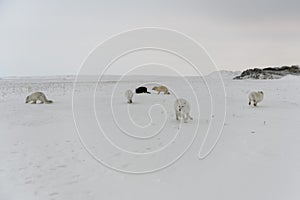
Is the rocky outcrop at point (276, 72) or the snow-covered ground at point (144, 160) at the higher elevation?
the rocky outcrop at point (276, 72)

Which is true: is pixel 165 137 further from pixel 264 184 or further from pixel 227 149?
pixel 264 184

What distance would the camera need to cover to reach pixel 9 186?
2.51m

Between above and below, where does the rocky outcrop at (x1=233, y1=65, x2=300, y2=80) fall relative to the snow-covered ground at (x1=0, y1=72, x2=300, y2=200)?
above

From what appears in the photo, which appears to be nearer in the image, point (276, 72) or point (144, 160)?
point (144, 160)

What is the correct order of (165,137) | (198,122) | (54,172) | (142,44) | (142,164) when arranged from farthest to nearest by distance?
1. (198,122)
2. (165,137)
3. (142,44)
4. (142,164)
5. (54,172)

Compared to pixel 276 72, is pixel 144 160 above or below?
below

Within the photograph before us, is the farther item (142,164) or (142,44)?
(142,44)

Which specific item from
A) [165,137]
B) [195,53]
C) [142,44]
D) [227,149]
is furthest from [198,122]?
[142,44]

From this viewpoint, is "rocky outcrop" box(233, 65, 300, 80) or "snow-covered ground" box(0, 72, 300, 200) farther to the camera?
"rocky outcrop" box(233, 65, 300, 80)

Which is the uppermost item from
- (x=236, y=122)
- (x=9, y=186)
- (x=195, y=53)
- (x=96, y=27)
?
(x=96, y=27)

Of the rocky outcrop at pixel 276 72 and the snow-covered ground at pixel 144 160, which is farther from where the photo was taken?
the rocky outcrop at pixel 276 72

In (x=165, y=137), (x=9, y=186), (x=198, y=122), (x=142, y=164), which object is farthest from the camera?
(x=198, y=122)

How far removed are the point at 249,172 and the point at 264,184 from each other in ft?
0.67

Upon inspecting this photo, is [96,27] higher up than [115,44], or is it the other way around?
[96,27]
